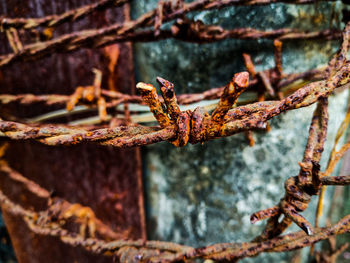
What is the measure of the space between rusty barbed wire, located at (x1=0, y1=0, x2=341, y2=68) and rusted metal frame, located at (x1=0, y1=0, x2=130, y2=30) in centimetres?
1

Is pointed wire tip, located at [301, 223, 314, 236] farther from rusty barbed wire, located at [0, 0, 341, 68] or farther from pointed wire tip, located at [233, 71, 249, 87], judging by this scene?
rusty barbed wire, located at [0, 0, 341, 68]

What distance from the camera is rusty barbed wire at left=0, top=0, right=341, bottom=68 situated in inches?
17.1

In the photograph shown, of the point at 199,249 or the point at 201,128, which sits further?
the point at 199,249

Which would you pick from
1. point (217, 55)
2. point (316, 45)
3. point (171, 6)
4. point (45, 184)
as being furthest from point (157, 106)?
point (45, 184)

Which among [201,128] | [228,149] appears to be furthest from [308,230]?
[228,149]

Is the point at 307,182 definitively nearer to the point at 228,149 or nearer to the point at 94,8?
the point at 228,149

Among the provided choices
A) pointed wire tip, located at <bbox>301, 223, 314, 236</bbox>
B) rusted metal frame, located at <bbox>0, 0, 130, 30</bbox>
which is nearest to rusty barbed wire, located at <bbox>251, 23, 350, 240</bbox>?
pointed wire tip, located at <bbox>301, 223, 314, 236</bbox>

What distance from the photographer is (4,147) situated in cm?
62

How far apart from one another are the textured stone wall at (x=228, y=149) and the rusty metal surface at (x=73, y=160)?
8 centimetres

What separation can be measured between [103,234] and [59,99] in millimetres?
481

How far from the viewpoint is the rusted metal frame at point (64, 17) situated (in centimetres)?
44

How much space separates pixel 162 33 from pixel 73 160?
484 mm

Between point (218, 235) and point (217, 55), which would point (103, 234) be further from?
point (217, 55)

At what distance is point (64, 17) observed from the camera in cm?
46
